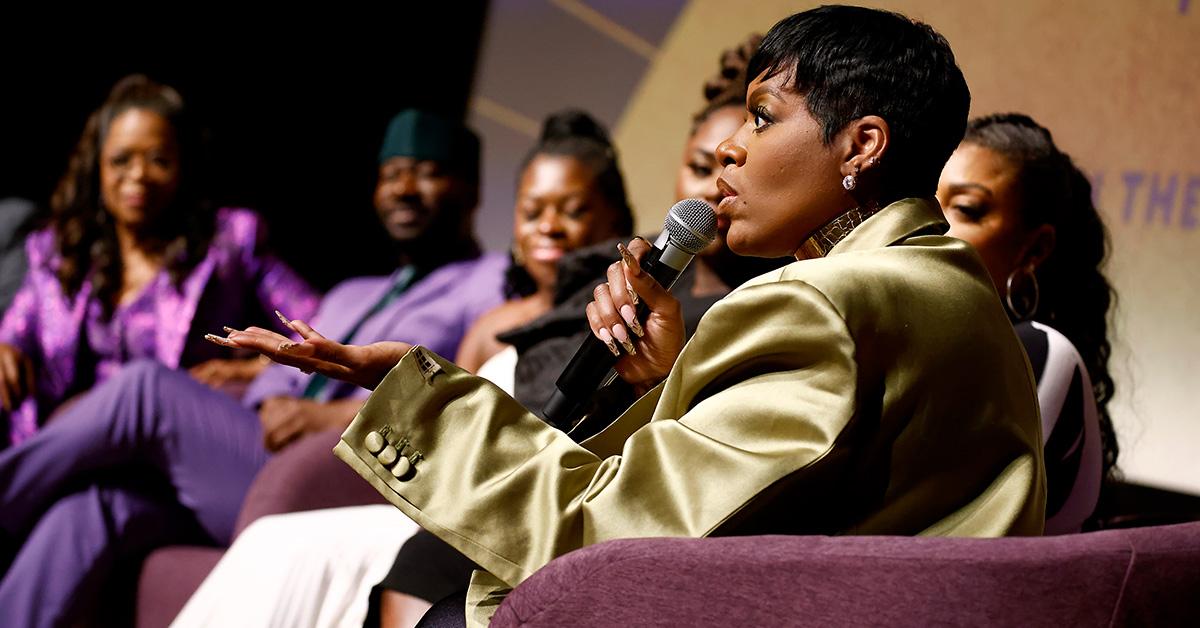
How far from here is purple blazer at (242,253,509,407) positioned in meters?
2.65

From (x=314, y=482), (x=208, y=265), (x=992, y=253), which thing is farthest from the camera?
(x=208, y=265)

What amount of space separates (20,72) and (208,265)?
3.56ft

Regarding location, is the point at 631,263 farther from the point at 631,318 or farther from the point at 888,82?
the point at 888,82

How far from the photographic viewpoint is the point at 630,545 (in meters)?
0.90

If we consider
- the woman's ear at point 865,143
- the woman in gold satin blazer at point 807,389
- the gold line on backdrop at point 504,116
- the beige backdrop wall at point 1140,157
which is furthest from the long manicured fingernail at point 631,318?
the gold line on backdrop at point 504,116

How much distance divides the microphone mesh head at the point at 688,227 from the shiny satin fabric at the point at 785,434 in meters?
0.19

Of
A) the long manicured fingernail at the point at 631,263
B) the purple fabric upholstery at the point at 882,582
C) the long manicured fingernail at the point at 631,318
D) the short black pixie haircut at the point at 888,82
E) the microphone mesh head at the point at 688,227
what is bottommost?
the purple fabric upholstery at the point at 882,582

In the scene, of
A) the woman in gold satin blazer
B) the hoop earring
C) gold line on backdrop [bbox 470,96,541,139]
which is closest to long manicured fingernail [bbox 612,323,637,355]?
the woman in gold satin blazer

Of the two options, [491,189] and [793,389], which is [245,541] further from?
[491,189]

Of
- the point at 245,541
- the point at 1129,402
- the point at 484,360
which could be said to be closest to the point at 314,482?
the point at 245,541

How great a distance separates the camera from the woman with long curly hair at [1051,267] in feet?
5.10

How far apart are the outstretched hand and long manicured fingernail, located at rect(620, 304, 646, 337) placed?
0.70 feet

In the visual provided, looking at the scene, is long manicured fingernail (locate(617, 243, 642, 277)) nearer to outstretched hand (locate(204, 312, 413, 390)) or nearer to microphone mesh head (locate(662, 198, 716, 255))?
microphone mesh head (locate(662, 198, 716, 255))

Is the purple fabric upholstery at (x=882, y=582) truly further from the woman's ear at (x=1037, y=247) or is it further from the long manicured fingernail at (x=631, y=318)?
the woman's ear at (x=1037, y=247)
